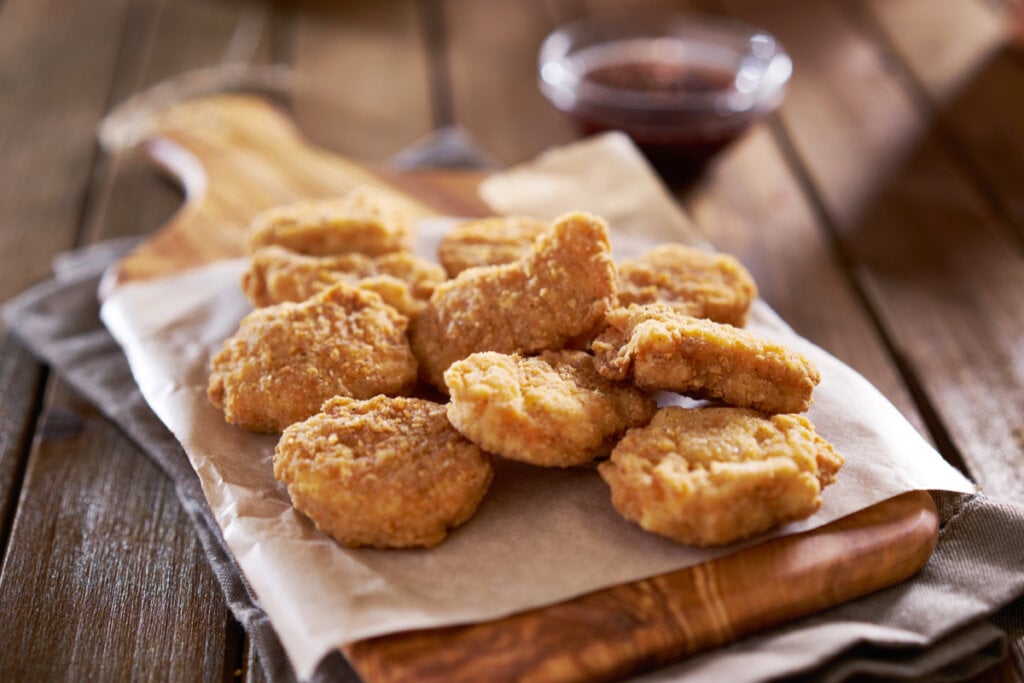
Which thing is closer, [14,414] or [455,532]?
[455,532]

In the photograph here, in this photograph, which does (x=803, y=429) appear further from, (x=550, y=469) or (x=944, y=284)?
(x=944, y=284)

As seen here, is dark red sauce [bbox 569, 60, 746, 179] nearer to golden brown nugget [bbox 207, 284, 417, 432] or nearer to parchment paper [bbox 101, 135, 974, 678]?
parchment paper [bbox 101, 135, 974, 678]

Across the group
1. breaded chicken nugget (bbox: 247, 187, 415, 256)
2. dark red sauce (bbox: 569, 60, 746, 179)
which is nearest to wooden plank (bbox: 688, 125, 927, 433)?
dark red sauce (bbox: 569, 60, 746, 179)

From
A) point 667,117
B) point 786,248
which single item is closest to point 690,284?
point 786,248

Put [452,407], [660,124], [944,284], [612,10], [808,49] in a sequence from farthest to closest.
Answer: [612,10], [808,49], [660,124], [944,284], [452,407]

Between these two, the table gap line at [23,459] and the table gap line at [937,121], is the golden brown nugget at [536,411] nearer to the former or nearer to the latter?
the table gap line at [23,459]

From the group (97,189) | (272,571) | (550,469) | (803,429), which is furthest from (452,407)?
(97,189)

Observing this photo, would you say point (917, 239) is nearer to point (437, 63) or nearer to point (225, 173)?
point (437, 63)
